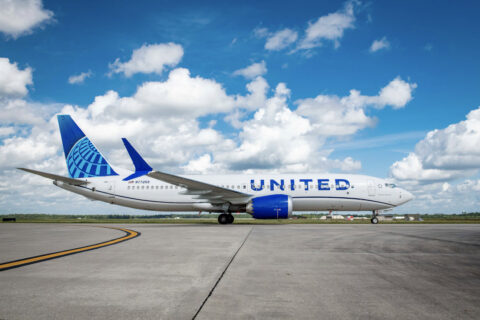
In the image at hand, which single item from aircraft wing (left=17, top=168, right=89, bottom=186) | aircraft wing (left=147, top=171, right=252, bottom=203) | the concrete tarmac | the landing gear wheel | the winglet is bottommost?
the landing gear wheel

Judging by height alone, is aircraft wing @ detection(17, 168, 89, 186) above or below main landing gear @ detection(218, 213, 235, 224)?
above

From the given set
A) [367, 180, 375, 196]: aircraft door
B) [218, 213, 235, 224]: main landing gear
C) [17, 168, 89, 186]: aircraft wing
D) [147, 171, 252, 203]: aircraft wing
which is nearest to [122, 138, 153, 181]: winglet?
[147, 171, 252, 203]: aircraft wing

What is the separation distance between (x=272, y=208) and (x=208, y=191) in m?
4.42

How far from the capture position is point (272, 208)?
63.4 feet

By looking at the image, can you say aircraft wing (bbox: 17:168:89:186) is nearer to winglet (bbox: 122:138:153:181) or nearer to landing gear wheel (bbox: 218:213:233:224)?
winglet (bbox: 122:138:153:181)

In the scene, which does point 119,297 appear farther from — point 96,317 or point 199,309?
point 199,309

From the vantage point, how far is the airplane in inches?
807

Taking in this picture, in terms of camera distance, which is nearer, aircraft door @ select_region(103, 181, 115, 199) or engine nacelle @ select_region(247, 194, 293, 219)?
engine nacelle @ select_region(247, 194, 293, 219)

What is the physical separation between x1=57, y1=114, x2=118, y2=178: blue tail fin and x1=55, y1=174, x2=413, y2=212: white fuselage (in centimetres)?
82

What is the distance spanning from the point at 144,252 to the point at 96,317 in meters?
4.59

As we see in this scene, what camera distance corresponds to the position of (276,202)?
19438mm

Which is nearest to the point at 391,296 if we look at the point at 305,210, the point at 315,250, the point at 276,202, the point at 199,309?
→ the point at 199,309

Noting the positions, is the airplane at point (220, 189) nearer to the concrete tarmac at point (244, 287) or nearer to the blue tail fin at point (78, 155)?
the blue tail fin at point (78, 155)

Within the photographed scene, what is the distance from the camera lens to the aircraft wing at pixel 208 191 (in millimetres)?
19500
